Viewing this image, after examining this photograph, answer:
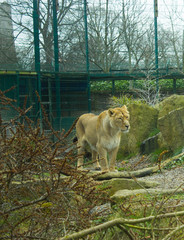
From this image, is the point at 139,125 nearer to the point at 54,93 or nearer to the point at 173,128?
the point at 173,128

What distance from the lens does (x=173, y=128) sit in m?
8.99

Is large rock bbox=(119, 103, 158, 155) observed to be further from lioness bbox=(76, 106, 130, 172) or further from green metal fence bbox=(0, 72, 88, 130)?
green metal fence bbox=(0, 72, 88, 130)

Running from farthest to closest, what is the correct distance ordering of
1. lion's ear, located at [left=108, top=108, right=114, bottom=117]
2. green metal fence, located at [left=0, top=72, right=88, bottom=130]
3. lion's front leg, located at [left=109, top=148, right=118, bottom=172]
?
green metal fence, located at [left=0, top=72, right=88, bottom=130] < lion's front leg, located at [left=109, top=148, right=118, bottom=172] < lion's ear, located at [left=108, top=108, right=114, bottom=117]

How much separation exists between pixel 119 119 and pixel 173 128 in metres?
1.89

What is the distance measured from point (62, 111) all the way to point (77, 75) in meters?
1.63

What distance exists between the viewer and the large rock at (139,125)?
10383 millimetres

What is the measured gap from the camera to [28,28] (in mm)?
13258

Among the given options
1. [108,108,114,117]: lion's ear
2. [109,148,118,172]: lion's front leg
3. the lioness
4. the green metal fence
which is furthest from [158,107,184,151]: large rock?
the green metal fence

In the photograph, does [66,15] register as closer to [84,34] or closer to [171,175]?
[84,34]

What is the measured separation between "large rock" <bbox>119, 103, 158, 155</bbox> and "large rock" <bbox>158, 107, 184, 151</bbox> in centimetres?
121

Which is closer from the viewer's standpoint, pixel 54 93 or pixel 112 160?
pixel 112 160

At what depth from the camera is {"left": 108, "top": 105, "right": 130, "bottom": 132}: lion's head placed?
7703 millimetres

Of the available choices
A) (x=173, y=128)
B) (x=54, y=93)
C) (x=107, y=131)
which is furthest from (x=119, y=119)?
(x=54, y=93)

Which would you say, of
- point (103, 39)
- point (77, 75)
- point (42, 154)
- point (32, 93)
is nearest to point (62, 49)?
point (77, 75)
